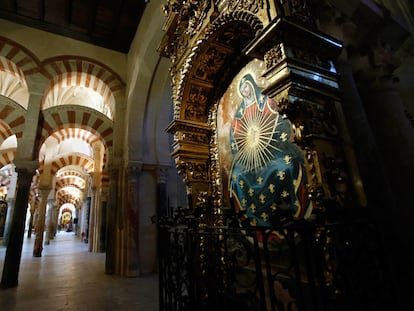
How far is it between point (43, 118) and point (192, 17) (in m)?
4.60

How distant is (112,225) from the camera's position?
525 centimetres

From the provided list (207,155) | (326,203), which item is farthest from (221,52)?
(326,203)

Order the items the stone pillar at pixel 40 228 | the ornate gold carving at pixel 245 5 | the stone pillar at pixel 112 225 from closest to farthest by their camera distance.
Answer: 1. the ornate gold carving at pixel 245 5
2. the stone pillar at pixel 112 225
3. the stone pillar at pixel 40 228

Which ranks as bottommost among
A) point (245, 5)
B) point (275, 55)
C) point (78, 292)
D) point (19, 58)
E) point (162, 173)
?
point (78, 292)

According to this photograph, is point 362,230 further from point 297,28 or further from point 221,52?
point 221,52

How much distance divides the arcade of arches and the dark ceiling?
25 centimetres

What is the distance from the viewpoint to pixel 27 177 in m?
4.72

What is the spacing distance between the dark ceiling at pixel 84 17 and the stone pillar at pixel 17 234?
3734 millimetres

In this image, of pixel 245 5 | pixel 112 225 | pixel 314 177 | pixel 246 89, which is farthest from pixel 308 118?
pixel 112 225

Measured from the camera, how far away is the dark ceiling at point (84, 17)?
A: 17.1ft

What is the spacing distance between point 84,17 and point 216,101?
5.07 metres

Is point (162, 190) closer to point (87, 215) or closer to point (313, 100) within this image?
point (313, 100)

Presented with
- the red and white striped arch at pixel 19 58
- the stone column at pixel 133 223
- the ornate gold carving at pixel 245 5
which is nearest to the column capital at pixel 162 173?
the stone column at pixel 133 223

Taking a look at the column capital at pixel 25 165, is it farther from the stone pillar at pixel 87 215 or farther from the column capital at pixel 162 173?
the stone pillar at pixel 87 215
